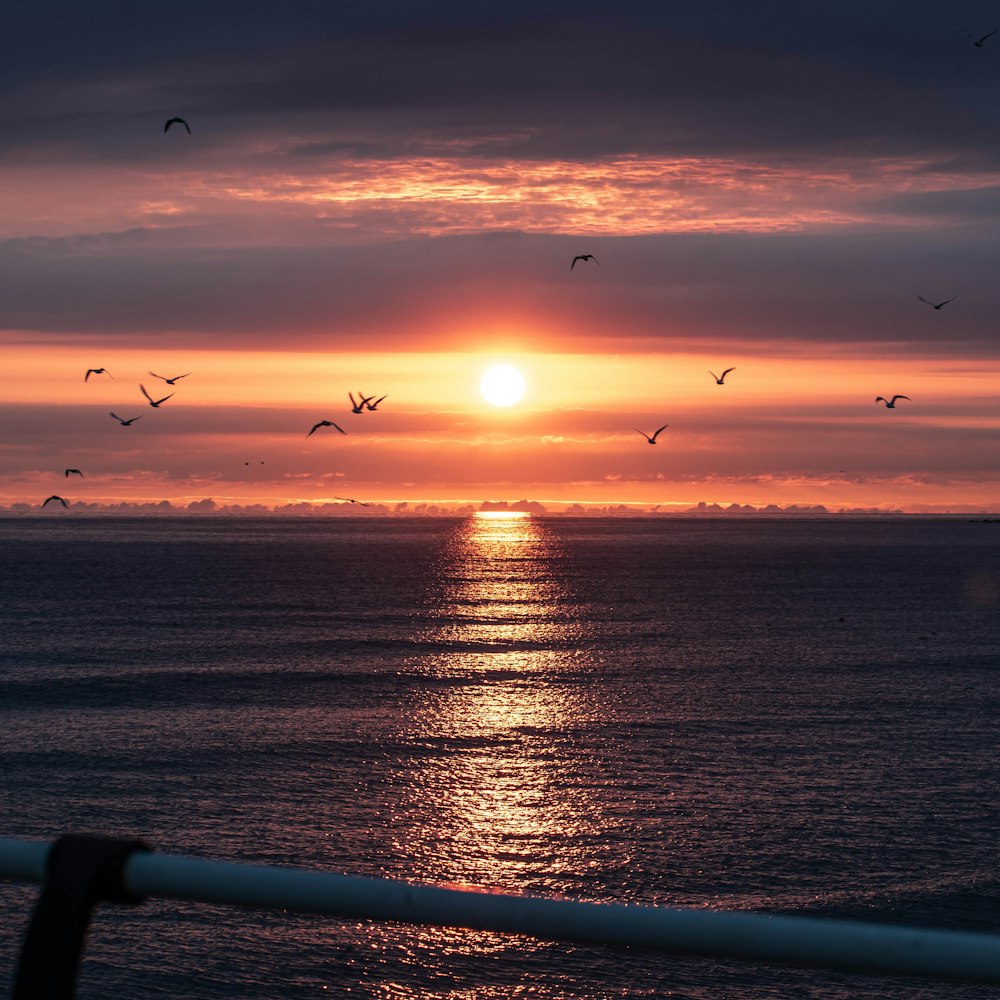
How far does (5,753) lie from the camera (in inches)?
2340

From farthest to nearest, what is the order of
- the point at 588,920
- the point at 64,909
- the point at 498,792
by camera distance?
the point at 498,792 < the point at 64,909 < the point at 588,920

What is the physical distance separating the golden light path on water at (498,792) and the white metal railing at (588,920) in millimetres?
14195

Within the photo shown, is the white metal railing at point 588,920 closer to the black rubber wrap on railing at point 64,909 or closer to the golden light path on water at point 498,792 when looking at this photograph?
the black rubber wrap on railing at point 64,909

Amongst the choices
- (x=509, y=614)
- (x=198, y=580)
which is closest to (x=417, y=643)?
(x=509, y=614)

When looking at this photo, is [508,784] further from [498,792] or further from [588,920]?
[588,920]

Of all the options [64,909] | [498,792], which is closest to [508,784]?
[498,792]

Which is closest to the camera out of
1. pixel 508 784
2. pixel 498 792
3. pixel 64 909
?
pixel 64 909

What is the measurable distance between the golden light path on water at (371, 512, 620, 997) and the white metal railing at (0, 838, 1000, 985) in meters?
14.2

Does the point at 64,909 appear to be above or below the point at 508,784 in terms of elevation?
below

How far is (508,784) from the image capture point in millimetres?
54500

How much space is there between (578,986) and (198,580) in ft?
568

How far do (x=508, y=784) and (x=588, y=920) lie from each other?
176 feet

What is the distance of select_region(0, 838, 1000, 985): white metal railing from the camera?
2039 mm

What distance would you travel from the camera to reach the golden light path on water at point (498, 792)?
39281 millimetres
